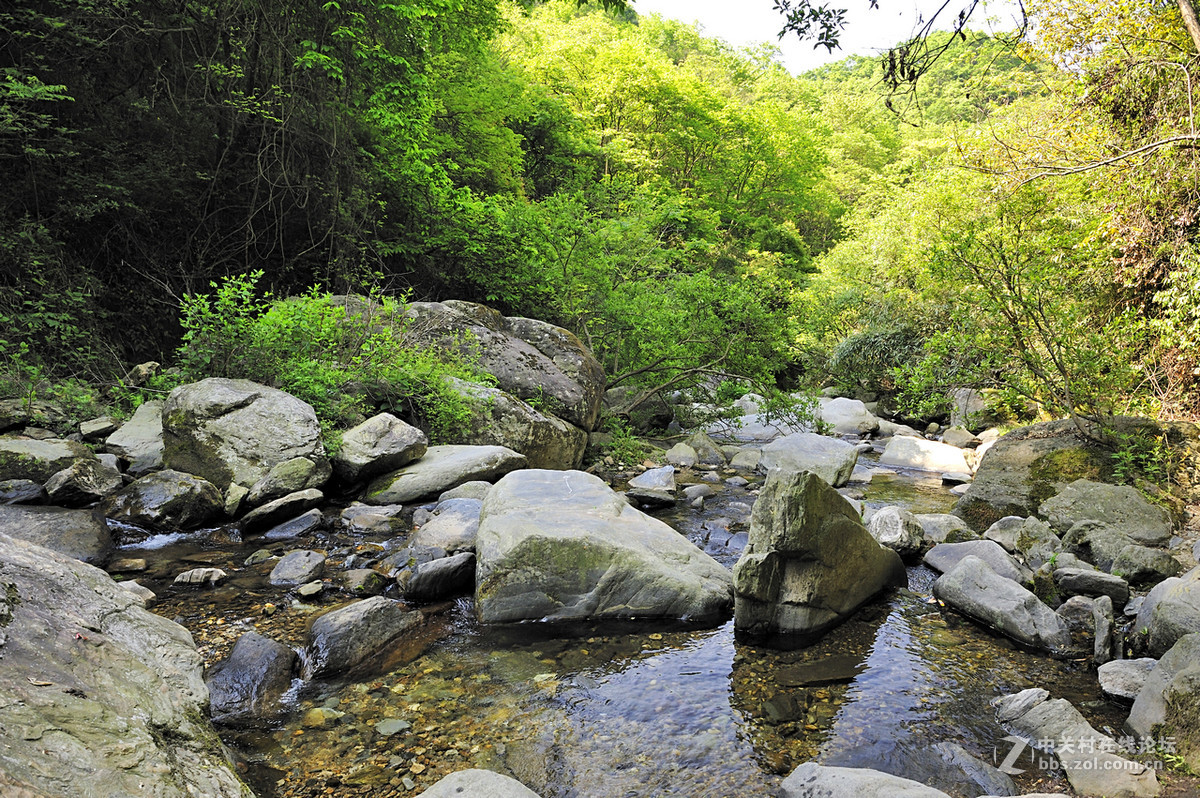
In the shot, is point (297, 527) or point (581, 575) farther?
point (297, 527)

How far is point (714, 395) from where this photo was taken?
13.7 meters

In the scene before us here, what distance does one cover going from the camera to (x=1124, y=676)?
3.86 m

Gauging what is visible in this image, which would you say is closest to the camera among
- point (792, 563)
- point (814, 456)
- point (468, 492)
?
point (792, 563)

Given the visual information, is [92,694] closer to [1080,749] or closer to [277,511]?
[1080,749]

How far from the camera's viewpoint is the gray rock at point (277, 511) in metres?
6.24

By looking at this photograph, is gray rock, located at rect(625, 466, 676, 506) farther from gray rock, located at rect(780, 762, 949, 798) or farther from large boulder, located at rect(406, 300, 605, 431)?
gray rock, located at rect(780, 762, 949, 798)

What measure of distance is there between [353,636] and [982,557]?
536 centimetres

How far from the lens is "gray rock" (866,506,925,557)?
6355 millimetres

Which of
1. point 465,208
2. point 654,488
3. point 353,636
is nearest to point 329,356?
point 654,488

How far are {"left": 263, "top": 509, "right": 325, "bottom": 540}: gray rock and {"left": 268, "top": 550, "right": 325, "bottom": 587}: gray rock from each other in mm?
732

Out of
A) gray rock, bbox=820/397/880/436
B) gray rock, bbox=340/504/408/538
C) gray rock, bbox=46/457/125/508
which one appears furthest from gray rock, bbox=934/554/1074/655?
gray rock, bbox=820/397/880/436

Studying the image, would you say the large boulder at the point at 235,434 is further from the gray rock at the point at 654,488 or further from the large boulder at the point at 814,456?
the large boulder at the point at 814,456

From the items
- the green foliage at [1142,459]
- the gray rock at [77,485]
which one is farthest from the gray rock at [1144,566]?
the gray rock at [77,485]

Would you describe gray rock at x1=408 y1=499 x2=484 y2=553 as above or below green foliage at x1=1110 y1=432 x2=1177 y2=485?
below
